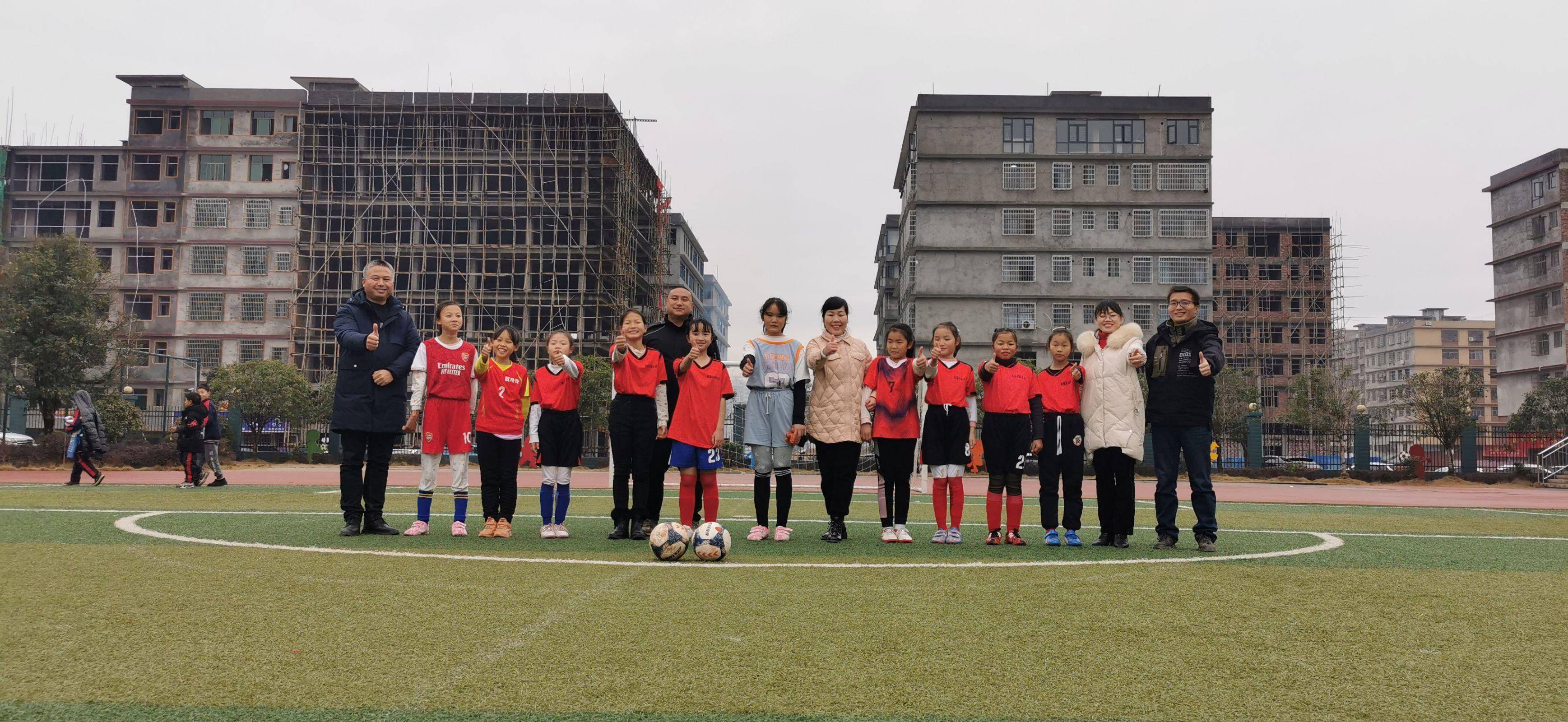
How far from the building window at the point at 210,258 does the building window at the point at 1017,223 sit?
1831 inches

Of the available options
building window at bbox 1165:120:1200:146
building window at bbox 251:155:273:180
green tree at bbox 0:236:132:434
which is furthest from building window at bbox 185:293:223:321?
building window at bbox 1165:120:1200:146

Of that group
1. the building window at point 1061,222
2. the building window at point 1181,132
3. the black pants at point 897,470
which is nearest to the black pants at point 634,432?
the black pants at point 897,470

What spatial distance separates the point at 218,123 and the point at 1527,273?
87026mm

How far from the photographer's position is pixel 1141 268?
2366 inches

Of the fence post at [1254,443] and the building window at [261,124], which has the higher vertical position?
the building window at [261,124]

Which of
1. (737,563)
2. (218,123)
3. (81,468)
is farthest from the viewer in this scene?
(218,123)

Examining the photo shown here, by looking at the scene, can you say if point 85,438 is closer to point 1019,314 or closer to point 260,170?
point 260,170

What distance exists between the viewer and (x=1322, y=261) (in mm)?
85625

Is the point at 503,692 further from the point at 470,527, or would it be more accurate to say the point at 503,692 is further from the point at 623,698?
the point at 470,527

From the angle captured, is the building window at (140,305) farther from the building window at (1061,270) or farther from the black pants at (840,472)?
the black pants at (840,472)

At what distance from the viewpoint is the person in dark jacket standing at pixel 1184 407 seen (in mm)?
7578

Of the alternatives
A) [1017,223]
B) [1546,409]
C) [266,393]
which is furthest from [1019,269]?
[266,393]

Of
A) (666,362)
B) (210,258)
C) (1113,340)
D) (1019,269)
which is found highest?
(1019,269)

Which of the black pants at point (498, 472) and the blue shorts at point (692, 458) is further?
the black pants at point (498, 472)
